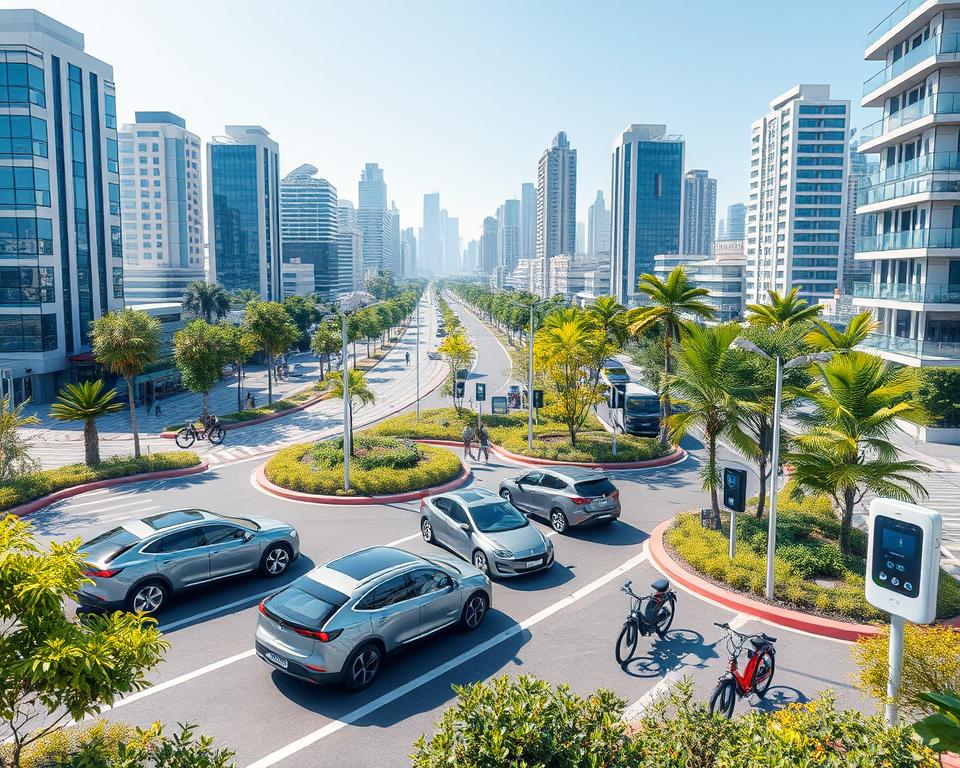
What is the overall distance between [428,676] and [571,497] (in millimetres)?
7615

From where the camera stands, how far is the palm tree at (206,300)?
249 feet

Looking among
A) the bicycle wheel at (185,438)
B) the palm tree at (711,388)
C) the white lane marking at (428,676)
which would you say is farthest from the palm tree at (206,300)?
the white lane marking at (428,676)

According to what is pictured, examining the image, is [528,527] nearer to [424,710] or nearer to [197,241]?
[424,710]

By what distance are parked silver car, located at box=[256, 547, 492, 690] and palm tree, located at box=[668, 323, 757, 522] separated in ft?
23.6

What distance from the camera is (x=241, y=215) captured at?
134875 mm

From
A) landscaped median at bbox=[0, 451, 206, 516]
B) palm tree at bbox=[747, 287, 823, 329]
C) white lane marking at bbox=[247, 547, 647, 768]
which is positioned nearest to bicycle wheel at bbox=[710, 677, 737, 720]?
white lane marking at bbox=[247, 547, 647, 768]

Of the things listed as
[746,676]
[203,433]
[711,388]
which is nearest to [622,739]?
[746,676]

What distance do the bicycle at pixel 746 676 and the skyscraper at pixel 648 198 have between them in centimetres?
15811

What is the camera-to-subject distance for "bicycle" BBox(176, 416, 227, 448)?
1207 inches

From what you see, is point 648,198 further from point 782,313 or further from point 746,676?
point 746,676

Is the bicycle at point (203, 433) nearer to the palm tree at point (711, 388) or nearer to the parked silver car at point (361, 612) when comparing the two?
the parked silver car at point (361, 612)

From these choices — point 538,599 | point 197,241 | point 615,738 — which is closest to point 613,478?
point 538,599

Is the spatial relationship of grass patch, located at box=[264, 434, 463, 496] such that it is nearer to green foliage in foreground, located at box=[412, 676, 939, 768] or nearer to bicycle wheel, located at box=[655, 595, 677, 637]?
bicycle wheel, located at box=[655, 595, 677, 637]

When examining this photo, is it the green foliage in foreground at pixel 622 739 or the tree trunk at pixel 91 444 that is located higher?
the green foliage in foreground at pixel 622 739
